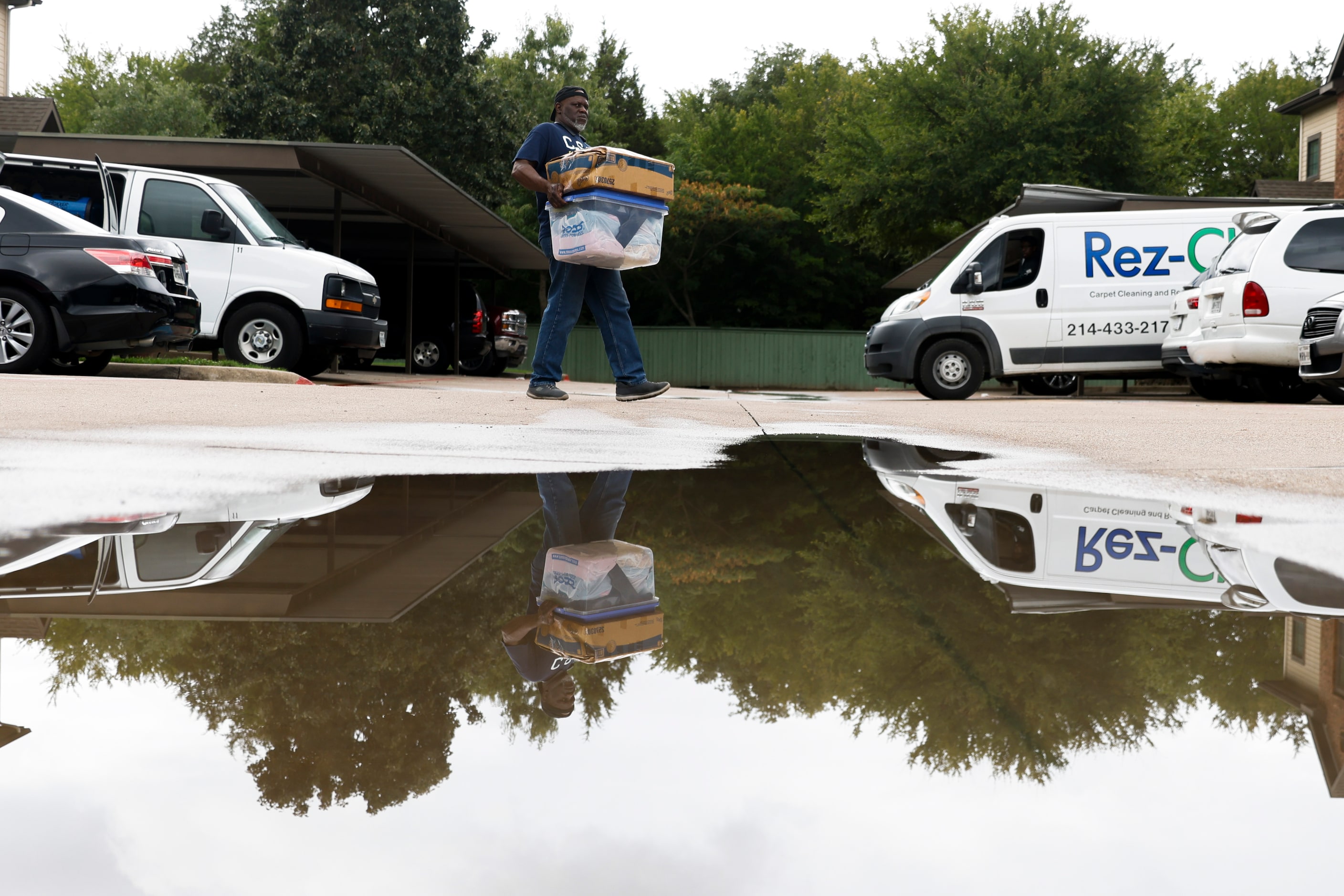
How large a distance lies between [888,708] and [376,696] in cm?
71

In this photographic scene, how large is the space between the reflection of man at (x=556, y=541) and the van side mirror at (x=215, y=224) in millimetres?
8943

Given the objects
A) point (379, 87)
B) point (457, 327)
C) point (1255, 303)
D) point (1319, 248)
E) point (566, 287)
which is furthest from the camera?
Result: point (379, 87)

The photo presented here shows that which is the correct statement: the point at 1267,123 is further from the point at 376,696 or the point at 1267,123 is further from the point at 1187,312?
the point at 376,696

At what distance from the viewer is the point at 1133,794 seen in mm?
1318

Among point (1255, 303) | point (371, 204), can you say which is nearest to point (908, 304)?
point (1255, 303)

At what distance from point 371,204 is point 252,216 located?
520 centimetres

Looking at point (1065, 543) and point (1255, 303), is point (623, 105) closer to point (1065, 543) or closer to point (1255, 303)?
point (1255, 303)

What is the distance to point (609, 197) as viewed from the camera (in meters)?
7.39

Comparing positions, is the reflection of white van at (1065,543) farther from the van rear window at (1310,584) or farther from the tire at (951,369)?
the tire at (951,369)

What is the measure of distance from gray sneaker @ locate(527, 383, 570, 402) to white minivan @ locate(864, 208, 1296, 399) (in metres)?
6.06

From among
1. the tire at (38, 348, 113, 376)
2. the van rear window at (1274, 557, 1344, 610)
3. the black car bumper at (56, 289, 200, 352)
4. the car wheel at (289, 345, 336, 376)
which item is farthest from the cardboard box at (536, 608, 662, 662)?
the car wheel at (289, 345, 336, 376)

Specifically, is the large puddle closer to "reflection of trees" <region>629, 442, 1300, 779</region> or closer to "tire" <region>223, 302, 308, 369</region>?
"reflection of trees" <region>629, 442, 1300, 779</region>

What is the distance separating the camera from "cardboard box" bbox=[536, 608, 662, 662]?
6.18 feet

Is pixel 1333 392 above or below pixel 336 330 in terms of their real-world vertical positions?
below
